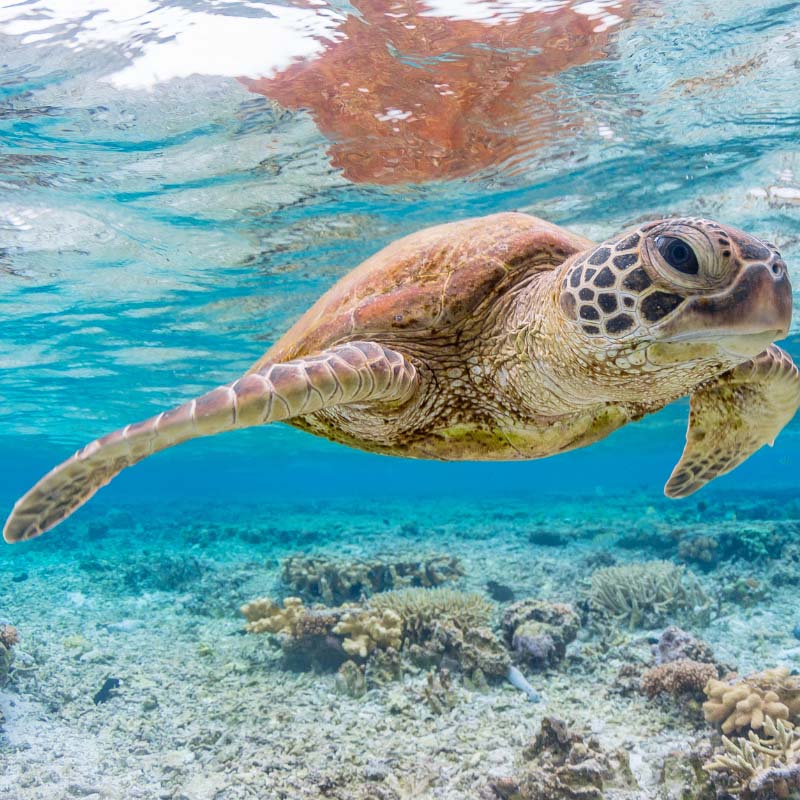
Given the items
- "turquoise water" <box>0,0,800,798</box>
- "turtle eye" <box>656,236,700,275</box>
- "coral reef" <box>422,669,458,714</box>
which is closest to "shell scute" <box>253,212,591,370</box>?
"turtle eye" <box>656,236,700,275</box>

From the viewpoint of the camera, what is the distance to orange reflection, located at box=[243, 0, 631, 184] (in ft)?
19.0

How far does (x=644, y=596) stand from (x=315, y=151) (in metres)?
7.75

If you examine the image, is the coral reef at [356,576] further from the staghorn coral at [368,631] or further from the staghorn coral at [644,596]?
the staghorn coral at [644,596]

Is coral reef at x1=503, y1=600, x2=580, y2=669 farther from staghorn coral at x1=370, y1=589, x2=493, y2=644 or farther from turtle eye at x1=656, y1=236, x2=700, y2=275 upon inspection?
turtle eye at x1=656, y1=236, x2=700, y2=275

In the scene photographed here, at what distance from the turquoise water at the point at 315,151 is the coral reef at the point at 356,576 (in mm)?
699

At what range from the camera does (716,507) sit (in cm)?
1961

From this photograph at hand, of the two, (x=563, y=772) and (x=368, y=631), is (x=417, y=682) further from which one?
(x=563, y=772)

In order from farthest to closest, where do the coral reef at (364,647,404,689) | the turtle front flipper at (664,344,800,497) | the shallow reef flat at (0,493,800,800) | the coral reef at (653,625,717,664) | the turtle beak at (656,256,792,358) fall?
the coral reef at (364,647,404,689) → the coral reef at (653,625,717,664) → the shallow reef flat at (0,493,800,800) → the turtle front flipper at (664,344,800,497) → the turtle beak at (656,256,792,358)

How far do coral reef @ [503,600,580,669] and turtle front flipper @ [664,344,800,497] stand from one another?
2731 millimetres

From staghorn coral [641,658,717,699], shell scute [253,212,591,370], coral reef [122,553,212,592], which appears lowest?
coral reef [122,553,212,592]

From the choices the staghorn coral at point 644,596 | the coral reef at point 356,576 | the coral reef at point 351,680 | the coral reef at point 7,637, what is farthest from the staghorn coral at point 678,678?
the coral reef at point 7,637

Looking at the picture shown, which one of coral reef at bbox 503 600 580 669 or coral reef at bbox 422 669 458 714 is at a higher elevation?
coral reef at bbox 422 669 458 714

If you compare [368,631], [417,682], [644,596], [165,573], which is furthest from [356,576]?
[165,573]

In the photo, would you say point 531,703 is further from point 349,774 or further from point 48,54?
point 48,54
